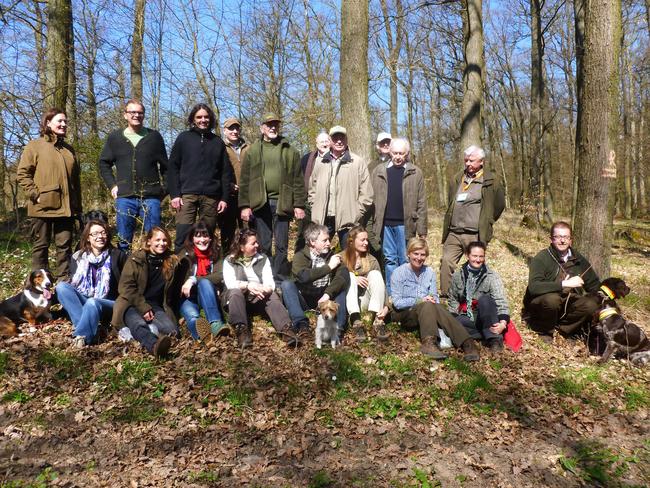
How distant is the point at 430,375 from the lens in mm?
5262

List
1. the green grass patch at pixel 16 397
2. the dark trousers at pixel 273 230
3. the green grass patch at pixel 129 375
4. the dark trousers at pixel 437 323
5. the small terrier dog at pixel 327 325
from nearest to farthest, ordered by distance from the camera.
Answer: the green grass patch at pixel 16 397, the green grass patch at pixel 129 375, the small terrier dog at pixel 327 325, the dark trousers at pixel 437 323, the dark trousers at pixel 273 230

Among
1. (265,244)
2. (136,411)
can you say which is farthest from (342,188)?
(136,411)

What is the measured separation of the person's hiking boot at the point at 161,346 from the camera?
5.01m

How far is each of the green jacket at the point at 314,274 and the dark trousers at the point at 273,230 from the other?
2.04 ft

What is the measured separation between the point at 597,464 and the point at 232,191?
516cm

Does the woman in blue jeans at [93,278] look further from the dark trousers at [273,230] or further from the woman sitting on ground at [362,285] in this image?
the woman sitting on ground at [362,285]

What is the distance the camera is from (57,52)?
343 inches

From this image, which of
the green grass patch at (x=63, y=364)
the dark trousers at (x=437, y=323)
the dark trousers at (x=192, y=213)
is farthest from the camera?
the dark trousers at (x=192, y=213)

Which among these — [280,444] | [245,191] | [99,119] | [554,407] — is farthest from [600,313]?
[99,119]

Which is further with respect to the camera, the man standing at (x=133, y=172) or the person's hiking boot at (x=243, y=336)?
the man standing at (x=133, y=172)

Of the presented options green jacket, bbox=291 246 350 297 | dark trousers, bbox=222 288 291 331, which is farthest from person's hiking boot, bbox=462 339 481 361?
dark trousers, bbox=222 288 291 331

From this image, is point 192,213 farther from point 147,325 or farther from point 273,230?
point 147,325

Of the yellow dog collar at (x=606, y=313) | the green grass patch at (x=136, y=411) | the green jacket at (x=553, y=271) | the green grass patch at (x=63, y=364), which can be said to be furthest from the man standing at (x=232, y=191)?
the yellow dog collar at (x=606, y=313)

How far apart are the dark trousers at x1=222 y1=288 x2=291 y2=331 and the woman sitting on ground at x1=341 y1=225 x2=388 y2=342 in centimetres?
81
